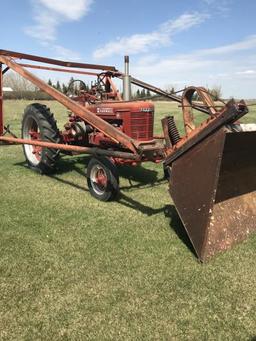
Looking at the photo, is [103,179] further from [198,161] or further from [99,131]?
[198,161]

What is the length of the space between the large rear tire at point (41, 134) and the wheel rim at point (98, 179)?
1328 millimetres

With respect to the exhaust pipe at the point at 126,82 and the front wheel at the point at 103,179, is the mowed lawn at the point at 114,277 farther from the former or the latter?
the exhaust pipe at the point at 126,82

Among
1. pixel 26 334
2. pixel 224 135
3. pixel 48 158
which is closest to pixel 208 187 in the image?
pixel 224 135

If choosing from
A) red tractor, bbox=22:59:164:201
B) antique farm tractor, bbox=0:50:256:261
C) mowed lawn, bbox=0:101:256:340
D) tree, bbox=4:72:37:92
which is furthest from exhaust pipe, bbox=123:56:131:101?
tree, bbox=4:72:37:92

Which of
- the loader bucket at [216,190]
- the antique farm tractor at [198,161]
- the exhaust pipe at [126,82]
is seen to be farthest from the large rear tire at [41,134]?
the loader bucket at [216,190]

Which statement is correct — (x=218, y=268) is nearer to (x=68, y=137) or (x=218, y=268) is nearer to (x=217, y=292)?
(x=217, y=292)

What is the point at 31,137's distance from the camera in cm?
788

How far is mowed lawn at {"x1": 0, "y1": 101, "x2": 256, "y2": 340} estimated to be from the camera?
296 cm

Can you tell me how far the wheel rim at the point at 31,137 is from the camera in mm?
7715

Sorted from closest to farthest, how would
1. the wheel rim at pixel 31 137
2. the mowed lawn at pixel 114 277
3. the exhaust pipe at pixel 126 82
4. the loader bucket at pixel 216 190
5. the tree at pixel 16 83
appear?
the mowed lawn at pixel 114 277
the loader bucket at pixel 216 190
the exhaust pipe at pixel 126 82
the wheel rim at pixel 31 137
the tree at pixel 16 83

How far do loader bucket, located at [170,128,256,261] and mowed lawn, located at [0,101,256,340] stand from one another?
184mm

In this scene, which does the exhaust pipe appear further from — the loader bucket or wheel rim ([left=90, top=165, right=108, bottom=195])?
the loader bucket

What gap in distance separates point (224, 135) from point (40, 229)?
231 centimetres

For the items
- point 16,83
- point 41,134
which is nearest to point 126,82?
point 41,134
